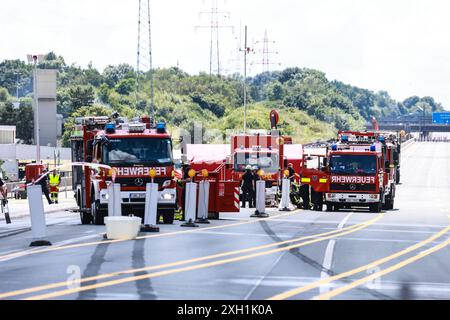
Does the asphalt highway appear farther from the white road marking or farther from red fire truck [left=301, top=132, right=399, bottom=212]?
red fire truck [left=301, top=132, right=399, bottom=212]

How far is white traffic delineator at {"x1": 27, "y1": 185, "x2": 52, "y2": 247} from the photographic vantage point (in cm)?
1972

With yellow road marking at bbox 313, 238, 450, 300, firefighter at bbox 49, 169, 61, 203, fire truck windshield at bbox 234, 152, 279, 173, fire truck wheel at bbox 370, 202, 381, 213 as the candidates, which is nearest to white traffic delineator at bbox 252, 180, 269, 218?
fire truck wheel at bbox 370, 202, 381, 213

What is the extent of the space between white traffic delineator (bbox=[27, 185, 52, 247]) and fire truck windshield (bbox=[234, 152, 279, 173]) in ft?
75.7

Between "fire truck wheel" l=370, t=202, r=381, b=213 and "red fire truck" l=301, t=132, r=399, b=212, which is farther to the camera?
"fire truck wheel" l=370, t=202, r=381, b=213

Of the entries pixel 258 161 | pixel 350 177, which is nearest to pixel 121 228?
pixel 350 177

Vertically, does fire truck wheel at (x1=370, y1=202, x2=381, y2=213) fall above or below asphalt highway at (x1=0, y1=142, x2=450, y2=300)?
below

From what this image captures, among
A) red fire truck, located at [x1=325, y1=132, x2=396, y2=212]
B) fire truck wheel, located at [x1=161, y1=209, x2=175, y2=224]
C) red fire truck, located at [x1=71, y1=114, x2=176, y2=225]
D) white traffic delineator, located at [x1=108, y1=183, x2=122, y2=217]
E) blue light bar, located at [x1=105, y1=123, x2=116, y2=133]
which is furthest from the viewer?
red fire truck, located at [x1=325, y1=132, x2=396, y2=212]

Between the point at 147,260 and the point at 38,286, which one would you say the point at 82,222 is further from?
the point at 38,286

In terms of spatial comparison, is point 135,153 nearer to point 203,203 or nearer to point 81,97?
point 203,203

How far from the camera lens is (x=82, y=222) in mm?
29203

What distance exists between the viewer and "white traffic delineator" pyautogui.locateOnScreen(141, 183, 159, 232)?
2359 cm

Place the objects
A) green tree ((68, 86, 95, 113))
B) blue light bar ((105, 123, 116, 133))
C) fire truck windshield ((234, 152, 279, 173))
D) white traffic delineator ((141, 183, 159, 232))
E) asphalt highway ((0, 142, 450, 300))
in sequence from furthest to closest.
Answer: green tree ((68, 86, 95, 113)), fire truck windshield ((234, 152, 279, 173)), blue light bar ((105, 123, 116, 133)), white traffic delineator ((141, 183, 159, 232)), asphalt highway ((0, 142, 450, 300))

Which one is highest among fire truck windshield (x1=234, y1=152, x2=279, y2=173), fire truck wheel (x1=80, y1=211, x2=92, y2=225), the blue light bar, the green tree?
the green tree
